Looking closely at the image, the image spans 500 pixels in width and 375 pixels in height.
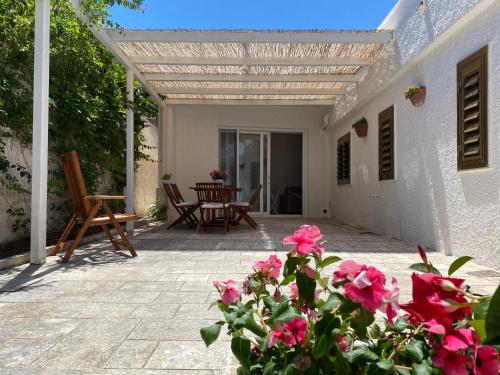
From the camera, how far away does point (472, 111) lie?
3.39 m

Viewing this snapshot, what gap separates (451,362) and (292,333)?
0.30 meters

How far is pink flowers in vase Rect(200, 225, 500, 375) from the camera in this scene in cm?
63

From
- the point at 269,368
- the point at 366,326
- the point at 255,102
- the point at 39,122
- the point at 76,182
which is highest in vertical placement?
the point at 255,102

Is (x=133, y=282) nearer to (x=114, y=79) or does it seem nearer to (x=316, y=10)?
(x=114, y=79)

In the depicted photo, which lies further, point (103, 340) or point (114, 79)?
point (114, 79)

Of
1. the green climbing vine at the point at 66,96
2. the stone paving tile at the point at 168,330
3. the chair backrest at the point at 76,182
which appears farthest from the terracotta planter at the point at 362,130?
the stone paving tile at the point at 168,330

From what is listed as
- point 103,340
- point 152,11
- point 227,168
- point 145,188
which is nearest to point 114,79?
point 152,11

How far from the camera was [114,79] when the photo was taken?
19.9 ft

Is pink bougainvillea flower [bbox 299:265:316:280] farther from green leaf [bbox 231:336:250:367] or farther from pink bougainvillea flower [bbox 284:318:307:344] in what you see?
green leaf [bbox 231:336:250:367]

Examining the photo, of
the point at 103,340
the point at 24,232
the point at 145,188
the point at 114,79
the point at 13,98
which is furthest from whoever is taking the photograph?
the point at 145,188

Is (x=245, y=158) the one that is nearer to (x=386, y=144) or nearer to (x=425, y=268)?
(x=386, y=144)

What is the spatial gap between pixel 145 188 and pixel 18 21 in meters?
4.46

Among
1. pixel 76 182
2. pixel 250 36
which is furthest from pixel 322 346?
pixel 250 36

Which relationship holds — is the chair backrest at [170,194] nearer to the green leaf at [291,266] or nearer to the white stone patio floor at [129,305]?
the white stone patio floor at [129,305]
